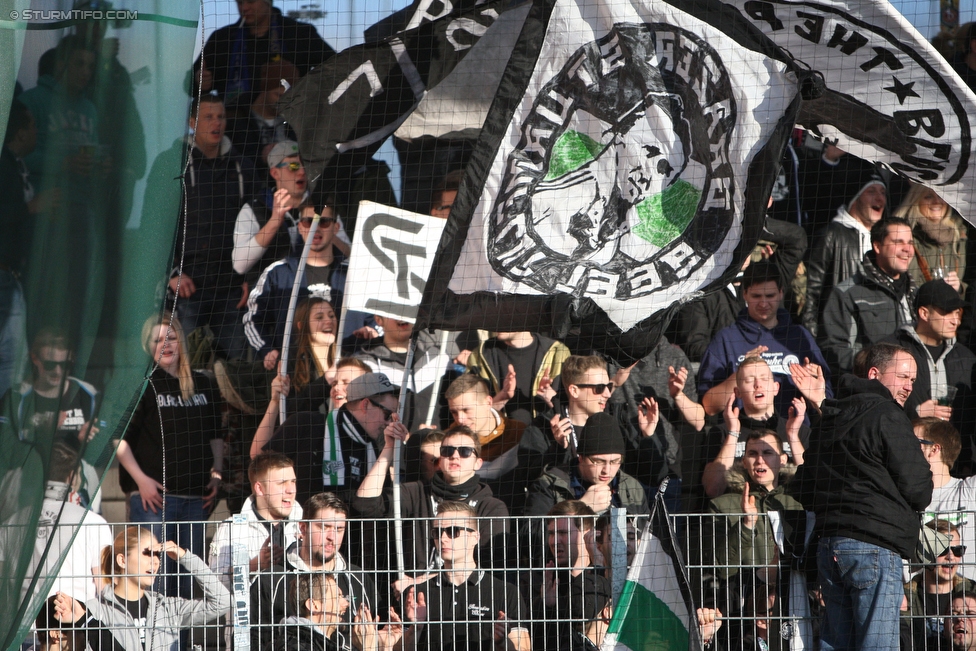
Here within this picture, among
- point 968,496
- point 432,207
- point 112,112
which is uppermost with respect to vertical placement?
point 432,207

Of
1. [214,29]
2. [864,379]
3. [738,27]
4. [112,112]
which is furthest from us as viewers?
[214,29]

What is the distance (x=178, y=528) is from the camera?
12.3 ft

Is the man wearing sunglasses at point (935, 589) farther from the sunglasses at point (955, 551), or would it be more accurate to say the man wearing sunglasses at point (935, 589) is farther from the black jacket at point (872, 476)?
the black jacket at point (872, 476)

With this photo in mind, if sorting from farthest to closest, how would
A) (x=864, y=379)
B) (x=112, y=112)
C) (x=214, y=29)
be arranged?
1. (x=214, y=29)
2. (x=864, y=379)
3. (x=112, y=112)

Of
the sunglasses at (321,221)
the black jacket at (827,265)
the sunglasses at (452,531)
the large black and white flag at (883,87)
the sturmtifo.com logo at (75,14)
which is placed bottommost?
the sunglasses at (452,531)

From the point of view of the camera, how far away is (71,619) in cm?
357

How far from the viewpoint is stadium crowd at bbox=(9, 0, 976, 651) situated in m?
3.67

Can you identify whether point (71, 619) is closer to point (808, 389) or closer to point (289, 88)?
point (289, 88)

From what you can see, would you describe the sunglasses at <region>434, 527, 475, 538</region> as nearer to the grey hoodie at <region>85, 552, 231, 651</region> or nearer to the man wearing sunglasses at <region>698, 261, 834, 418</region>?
the grey hoodie at <region>85, 552, 231, 651</region>

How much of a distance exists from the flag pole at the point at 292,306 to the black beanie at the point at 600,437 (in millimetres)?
1444

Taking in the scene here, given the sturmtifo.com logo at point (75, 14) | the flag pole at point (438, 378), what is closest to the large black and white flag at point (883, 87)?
the flag pole at point (438, 378)

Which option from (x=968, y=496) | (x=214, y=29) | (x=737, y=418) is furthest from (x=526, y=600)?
(x=214, y=29)

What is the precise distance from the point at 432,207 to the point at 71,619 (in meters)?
2.54

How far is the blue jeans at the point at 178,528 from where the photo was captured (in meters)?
3.72
